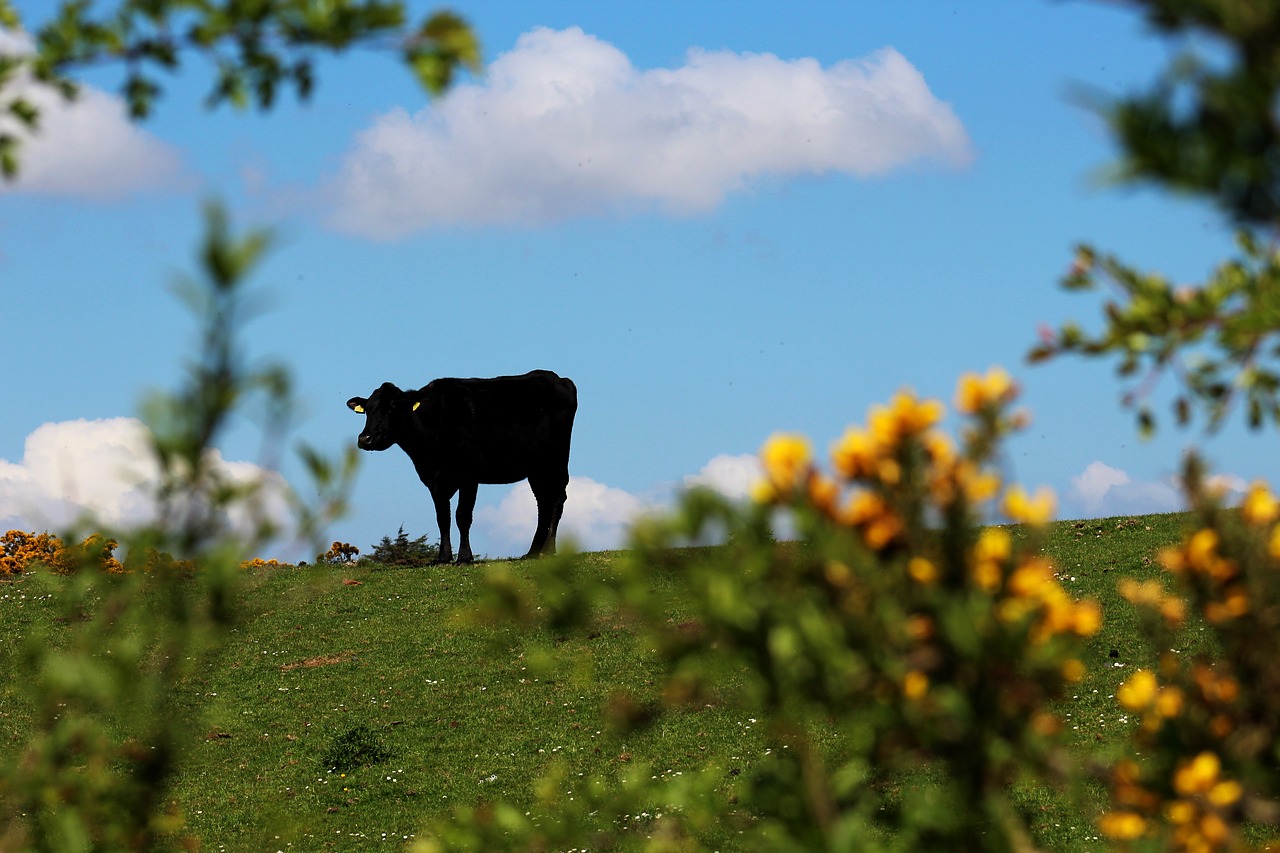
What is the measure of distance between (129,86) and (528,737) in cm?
1276

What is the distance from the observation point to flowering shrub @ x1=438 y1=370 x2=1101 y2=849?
2.89 m

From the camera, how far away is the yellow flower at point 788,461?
3.04 m

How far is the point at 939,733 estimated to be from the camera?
9.85 ft

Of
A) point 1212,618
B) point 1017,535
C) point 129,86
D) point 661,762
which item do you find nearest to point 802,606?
point 1212,618

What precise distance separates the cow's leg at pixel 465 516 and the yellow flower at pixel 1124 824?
23.7 metres

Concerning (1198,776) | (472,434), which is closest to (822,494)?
(1198,776)

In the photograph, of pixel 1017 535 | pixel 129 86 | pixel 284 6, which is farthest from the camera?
pixel 1017 535

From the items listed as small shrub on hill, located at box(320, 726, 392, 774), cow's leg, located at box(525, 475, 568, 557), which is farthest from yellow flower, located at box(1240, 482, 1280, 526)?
cow's leg, located at box(525, 475, 568, 557)

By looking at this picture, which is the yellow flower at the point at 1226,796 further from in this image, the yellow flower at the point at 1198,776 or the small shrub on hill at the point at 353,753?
the small shrub on hill at the point at 353,753

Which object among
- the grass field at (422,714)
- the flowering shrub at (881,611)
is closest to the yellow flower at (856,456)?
the flowering shrub at (881,611)

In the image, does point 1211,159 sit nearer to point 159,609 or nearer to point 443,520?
point 159,609

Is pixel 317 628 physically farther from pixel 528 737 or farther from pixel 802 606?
pixel 802 606

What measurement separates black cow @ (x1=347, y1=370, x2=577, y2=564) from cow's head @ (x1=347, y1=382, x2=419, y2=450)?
21mm

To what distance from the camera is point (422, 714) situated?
1733cm
